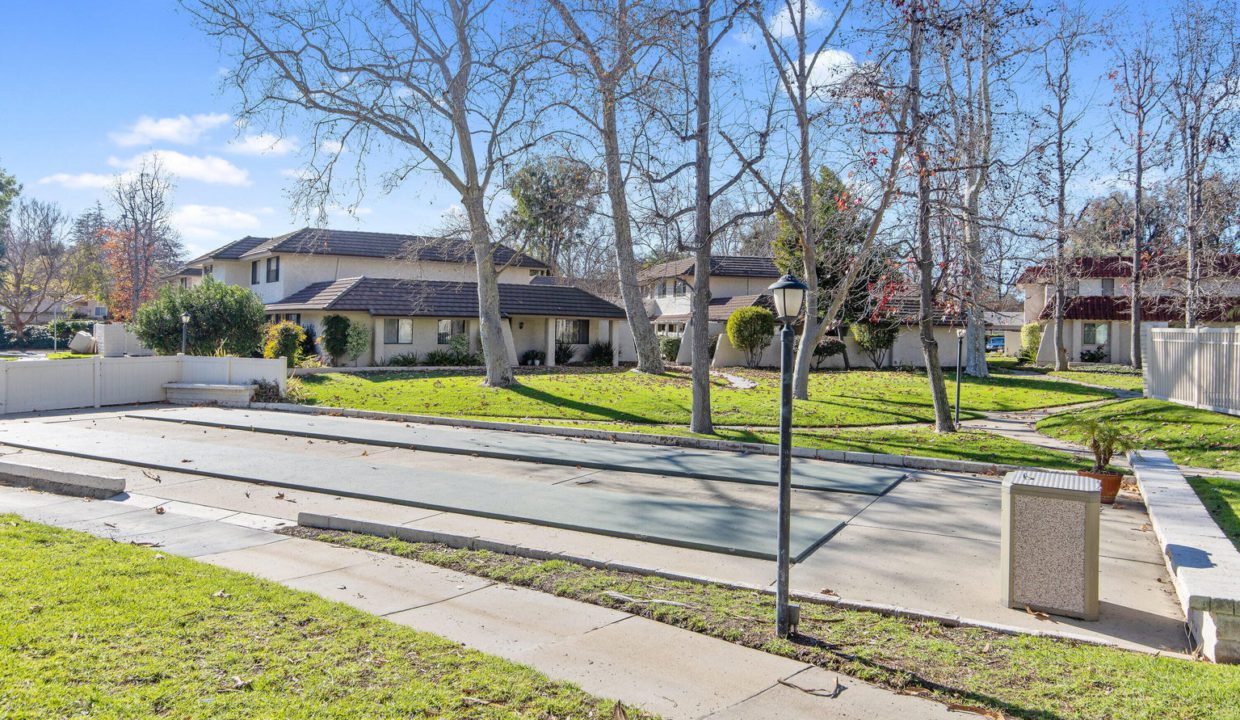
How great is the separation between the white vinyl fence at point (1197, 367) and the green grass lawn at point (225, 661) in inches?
685

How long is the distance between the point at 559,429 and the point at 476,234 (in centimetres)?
943

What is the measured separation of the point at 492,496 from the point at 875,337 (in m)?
29.4

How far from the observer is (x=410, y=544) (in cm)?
Answer: 777

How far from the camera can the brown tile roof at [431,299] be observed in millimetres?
32309

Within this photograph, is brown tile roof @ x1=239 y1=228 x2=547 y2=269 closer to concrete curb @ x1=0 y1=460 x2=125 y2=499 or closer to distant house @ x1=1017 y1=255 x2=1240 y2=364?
concrete curb @ x1=0 y1=460 x2=125 y2=499

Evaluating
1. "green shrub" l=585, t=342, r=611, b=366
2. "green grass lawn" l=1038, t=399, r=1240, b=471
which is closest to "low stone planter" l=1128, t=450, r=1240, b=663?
"green grass lawn" l=1038, t=399, r=1240, b=471

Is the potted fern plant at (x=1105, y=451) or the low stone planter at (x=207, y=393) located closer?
the potted fern plant at (x=1105, y=451)

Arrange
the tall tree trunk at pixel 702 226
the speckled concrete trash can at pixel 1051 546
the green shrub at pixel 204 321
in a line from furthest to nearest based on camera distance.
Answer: the green shrub at pixel 204 321 → the tall tree trunk at pixel 702 226 → the speckled concrete trash can at pixel 1051 546

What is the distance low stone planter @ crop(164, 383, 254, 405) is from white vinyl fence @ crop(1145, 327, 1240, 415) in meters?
23.9

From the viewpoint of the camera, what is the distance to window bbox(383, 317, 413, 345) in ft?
110

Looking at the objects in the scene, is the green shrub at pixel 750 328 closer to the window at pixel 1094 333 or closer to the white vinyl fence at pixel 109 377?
the white vinyl fence at pixel 109 377

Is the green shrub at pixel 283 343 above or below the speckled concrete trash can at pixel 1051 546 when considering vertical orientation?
above

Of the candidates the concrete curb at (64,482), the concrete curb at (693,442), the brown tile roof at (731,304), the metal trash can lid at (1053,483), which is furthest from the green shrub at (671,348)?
the metal trash can lid at (1053,483)

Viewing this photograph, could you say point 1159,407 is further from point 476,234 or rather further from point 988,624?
point 476,234
